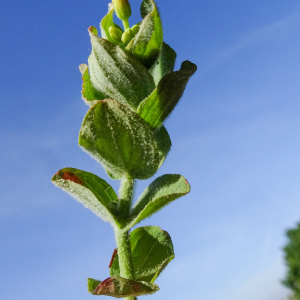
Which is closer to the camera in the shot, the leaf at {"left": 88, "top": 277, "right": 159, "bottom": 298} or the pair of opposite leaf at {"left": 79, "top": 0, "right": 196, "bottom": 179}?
the leaf at {"left": 88, "top": 277, "right": 159, "bottom": 298}

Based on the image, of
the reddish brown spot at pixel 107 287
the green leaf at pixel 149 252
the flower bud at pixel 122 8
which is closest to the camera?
the reddish brown spot at pixel 107 287

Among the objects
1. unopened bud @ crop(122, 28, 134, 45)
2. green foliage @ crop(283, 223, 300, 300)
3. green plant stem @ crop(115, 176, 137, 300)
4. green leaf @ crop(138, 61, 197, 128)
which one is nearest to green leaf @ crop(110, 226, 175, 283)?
green plant stem @ crop(115, 176, 137, 300)

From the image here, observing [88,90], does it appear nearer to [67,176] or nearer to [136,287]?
[67,176]

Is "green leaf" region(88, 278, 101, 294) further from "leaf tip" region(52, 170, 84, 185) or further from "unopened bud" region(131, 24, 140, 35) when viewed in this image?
"unopened bud" region(131, 24, 140, 35)

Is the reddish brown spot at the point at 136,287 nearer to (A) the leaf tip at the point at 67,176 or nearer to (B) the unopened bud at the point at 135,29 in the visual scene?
(A) the leaf tip at the point at 67,176

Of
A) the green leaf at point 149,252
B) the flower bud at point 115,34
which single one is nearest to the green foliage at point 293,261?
the green leaf at point 149,252
